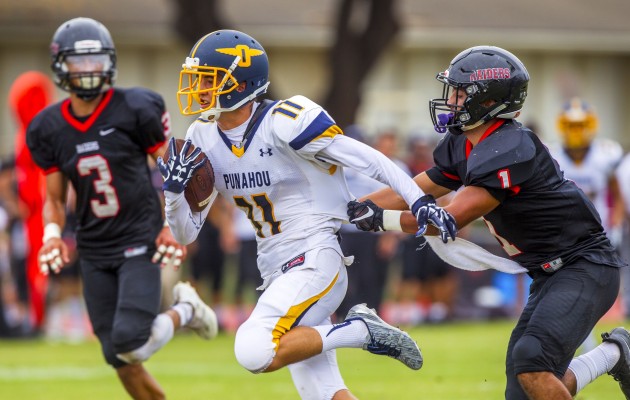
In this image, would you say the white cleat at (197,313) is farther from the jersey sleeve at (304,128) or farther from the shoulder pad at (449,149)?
the shoulder pad at (449,149)

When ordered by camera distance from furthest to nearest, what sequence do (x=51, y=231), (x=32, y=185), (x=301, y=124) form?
1. (x=32, y=185)
2. (x=51, y=231)
3. (x=301, y=124)

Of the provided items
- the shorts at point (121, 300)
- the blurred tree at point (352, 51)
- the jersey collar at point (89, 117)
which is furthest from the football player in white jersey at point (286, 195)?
the blurred tree at point (352, 51)

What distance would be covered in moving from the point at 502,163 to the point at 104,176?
2587 millimetres

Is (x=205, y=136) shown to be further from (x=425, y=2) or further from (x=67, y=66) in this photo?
(x=425, y=2)

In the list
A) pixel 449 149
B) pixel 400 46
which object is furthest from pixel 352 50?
pixel 449 149

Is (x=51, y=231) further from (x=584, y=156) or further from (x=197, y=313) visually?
(x=584, y=156)

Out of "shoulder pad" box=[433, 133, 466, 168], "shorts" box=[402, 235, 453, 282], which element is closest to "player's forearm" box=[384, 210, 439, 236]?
"shoulder pad" box=[433, 133, 466, 168]

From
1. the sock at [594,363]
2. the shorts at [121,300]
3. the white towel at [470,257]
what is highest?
the white towel at [470,257]

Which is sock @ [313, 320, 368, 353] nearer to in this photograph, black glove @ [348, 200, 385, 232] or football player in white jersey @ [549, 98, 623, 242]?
black glove @ [348, 200, 385, 232]

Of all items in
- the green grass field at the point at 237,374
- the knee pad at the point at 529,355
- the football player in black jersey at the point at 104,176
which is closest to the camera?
the knee pad at the point at 529,355

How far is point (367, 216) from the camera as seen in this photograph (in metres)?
5.56

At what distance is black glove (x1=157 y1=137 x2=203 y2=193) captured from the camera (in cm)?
545

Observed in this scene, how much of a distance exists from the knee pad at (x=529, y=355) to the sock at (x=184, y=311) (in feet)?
7.99

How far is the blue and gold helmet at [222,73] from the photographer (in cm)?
563
